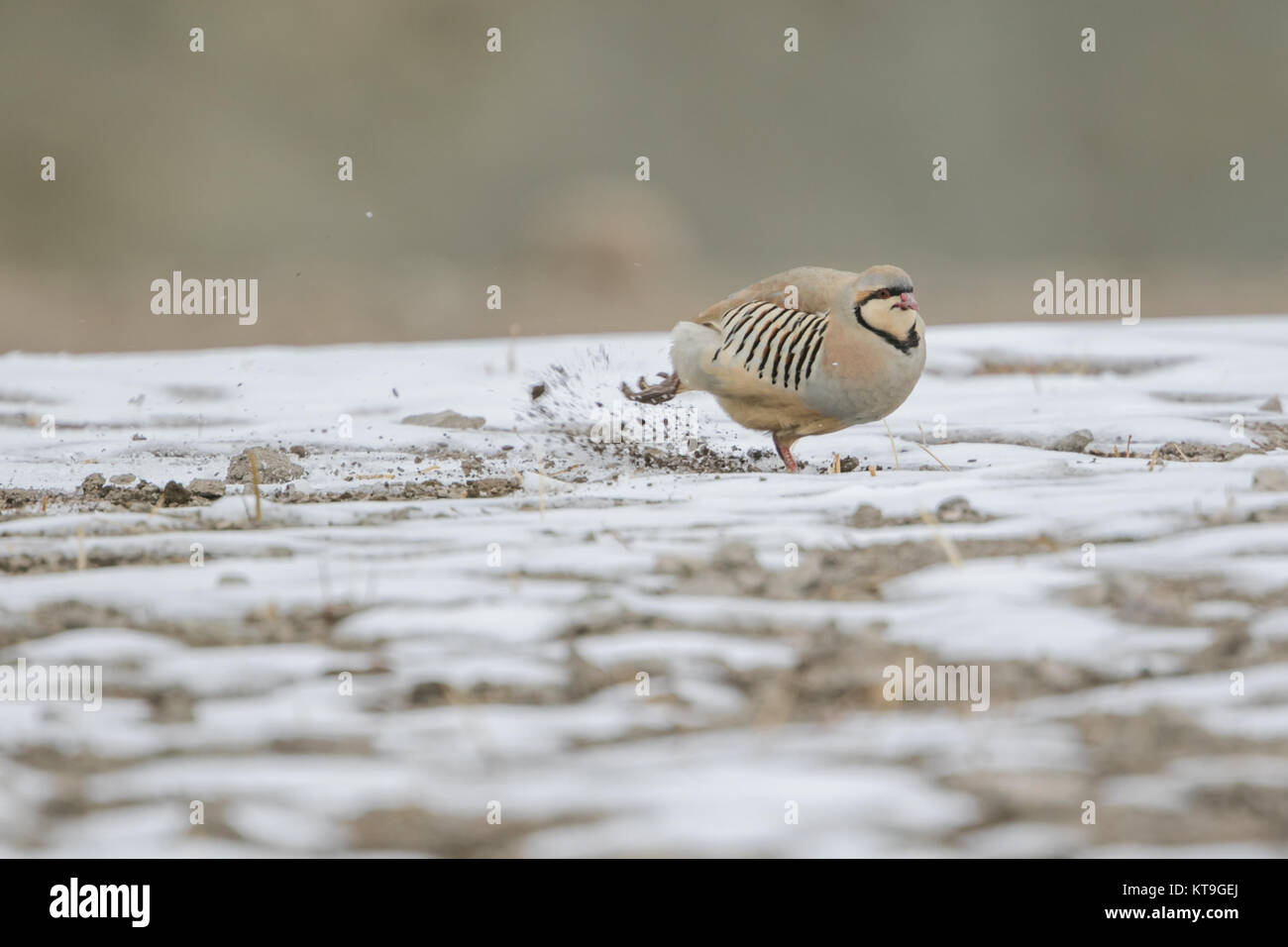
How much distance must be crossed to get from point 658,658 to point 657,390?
293 cm

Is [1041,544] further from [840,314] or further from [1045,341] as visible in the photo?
[1045,341]

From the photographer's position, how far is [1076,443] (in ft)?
17.2

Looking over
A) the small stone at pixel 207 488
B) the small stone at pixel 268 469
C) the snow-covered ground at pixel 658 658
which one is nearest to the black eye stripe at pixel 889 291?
the snow-covered ground at pixel 658 658

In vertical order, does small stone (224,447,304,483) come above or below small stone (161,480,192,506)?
above

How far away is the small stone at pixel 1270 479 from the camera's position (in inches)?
149

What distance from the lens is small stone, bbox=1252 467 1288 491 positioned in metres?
3.78

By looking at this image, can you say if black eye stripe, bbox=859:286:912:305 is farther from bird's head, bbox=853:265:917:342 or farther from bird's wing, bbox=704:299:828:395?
bird's wing, bbox=704:299:828:395

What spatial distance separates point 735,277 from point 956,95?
772 centimetres

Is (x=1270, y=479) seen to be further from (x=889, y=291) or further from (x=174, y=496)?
(x=174, y=496)

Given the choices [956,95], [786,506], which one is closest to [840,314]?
[786,506]

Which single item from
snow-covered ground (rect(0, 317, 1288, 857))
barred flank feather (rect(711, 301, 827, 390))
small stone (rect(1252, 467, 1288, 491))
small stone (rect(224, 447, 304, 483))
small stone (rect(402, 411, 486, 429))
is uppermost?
barred flank feather (rect(711, 301, 827, 390))

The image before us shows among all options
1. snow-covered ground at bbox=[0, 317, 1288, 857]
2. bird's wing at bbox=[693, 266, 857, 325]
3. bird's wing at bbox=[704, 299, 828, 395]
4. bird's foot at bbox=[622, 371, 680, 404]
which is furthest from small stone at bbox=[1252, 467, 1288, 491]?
bird's foot at bbox=[622, 371, 680, 404]

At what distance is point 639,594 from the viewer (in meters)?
3.17

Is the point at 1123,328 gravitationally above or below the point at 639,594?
above
